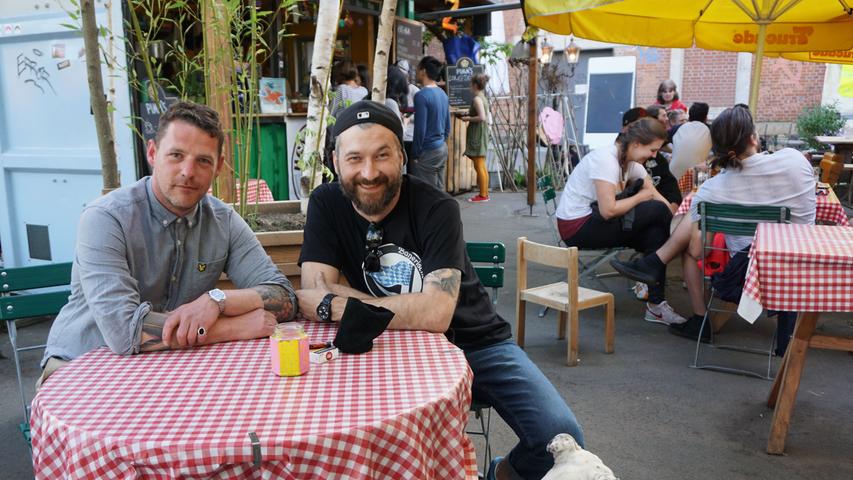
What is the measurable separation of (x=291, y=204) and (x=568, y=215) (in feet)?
7.18

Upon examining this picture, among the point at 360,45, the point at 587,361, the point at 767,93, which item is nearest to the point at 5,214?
the point at 587,361

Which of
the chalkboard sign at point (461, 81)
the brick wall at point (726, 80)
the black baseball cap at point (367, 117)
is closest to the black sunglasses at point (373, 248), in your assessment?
the black baseball cap at point (367, 117)

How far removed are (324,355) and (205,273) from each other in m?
0.76

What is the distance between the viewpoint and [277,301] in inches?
90.7

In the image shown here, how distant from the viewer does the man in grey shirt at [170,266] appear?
6.66ft

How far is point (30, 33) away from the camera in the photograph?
5160mm

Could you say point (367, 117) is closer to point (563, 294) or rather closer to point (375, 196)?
point (375, 196)

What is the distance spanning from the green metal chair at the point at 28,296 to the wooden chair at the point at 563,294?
258cm

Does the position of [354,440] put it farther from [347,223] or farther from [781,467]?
[781,467]

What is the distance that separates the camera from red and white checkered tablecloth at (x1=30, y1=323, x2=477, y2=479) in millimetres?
1391

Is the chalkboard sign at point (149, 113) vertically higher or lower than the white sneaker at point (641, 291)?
higher

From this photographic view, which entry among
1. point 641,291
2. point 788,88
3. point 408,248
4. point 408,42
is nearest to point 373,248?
point 408,248

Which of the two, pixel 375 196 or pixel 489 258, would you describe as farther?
pixel 489 258

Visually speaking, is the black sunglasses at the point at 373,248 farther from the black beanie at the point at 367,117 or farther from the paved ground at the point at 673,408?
the paved ground at the point at 673,408
